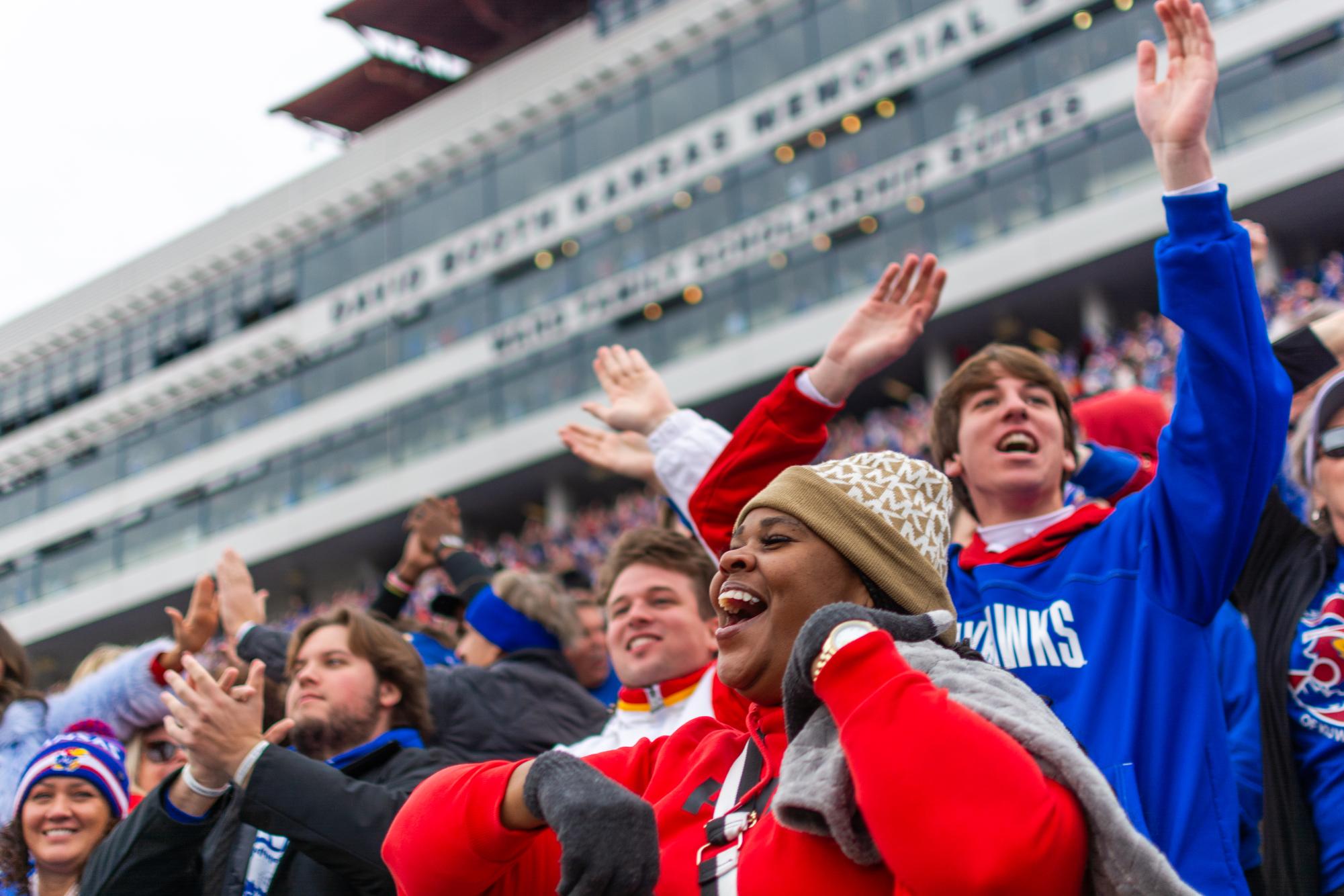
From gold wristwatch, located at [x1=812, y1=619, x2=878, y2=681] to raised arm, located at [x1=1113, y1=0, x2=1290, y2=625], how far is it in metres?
1.19

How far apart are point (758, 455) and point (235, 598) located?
2.55 metres

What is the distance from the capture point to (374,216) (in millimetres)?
35281

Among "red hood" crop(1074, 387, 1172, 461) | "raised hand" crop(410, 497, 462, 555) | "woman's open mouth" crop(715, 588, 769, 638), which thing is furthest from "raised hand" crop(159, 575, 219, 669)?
"red hood" crop(1074, 387, 1172, 461)

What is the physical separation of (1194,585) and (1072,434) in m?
0.82

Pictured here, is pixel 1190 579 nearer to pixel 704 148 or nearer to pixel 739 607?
pixel 739 607

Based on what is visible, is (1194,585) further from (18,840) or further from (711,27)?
(711,27)

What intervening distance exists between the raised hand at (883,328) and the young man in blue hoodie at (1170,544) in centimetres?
37

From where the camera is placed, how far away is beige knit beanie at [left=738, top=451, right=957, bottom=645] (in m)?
2.12

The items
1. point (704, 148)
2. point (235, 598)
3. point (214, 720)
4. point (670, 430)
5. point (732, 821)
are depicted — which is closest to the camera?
point (732, 821)

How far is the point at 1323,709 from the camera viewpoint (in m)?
2.80

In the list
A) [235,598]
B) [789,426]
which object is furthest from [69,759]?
[789,426]

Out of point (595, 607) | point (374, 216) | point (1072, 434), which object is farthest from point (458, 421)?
point (1072, 434)

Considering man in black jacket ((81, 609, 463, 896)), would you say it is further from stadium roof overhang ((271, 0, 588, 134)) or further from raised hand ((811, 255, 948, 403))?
stadium roof overhang ((271, 0, 588, 134))

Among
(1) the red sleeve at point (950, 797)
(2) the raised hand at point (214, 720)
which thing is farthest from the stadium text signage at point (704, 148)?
(1) the red sleeve at point (950, 797)
